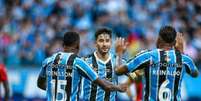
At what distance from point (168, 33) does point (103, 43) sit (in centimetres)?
196

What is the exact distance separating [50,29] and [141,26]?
269 cm

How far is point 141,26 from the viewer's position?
79.6 ft

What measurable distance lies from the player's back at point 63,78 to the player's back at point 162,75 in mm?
992

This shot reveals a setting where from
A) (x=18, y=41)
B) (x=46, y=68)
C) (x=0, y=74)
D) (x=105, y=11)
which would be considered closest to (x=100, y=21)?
(x=105, y=11)

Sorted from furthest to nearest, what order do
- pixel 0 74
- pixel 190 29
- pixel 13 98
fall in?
A: pixel 190 29 < pixel 13 98 < pixel 0 74

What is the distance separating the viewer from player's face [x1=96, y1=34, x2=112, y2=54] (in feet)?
41.6

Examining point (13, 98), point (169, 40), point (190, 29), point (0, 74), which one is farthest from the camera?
point (190, 29)

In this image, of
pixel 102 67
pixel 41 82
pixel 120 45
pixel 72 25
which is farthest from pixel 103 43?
pixel 72 25

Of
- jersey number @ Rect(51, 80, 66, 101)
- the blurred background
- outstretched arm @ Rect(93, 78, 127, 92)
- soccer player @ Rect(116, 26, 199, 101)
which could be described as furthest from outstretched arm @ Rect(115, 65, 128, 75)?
the blurred background

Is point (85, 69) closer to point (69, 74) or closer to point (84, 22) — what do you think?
point (69, 74)

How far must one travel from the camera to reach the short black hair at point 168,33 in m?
10.9

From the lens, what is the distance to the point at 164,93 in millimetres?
11094

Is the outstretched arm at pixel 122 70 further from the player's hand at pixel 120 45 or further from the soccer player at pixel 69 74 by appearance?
the player's hand at pixel 120 45

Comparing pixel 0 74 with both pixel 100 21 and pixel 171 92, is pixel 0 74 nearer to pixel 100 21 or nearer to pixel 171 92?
pixel 171 92
